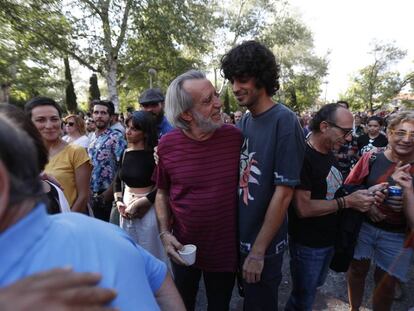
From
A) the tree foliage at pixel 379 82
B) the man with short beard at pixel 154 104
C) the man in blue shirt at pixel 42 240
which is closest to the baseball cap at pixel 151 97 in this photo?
the man with short beard at pixel 154 104

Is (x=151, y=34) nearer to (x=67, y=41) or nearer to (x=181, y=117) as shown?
(x=67, y=41)

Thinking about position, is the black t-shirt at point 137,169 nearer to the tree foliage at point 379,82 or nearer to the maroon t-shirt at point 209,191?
the maroon t-shirt at point 209,191

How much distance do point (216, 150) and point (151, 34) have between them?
636 inches

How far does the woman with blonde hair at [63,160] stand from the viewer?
2.50m

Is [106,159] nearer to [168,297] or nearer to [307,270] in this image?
[307,270]

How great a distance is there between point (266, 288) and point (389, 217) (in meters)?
1.21

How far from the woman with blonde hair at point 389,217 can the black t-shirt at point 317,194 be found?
37 centimetres

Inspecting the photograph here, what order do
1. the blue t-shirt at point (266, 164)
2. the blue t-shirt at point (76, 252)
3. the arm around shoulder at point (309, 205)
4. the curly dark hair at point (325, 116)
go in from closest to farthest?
1. the blue t-shirt at point (76, 252)
2. the blue t-shirt at point (266, 164)
3. the arm around shoulder at point (309, 205)
4. the curly dark hair at point (325, 116)

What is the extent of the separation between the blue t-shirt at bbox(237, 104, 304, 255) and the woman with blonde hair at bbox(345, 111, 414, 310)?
3.06ft

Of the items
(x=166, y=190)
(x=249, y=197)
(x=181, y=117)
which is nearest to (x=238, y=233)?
(x=249, y=197)

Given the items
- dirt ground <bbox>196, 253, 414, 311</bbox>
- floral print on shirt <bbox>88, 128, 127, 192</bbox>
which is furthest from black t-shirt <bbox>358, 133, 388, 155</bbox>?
floral print on shirt <bbox>88, 128, 127, 192</bbox>

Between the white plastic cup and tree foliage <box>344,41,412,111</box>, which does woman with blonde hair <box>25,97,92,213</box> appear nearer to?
the white plastic cup

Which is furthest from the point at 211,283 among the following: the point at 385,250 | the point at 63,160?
the point at 63,160

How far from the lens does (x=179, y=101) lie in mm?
1943
